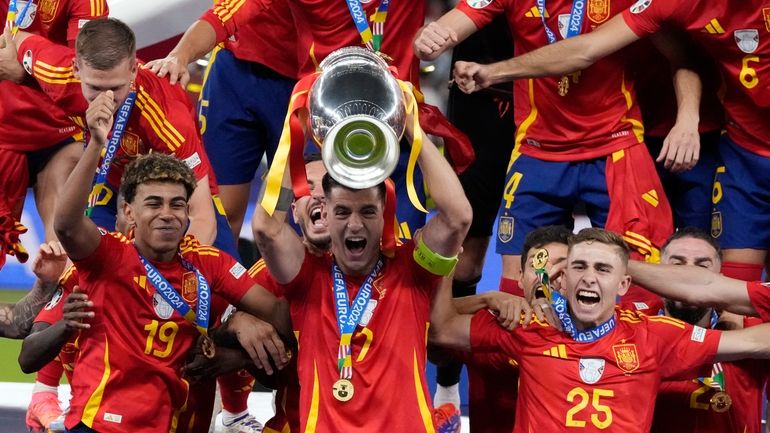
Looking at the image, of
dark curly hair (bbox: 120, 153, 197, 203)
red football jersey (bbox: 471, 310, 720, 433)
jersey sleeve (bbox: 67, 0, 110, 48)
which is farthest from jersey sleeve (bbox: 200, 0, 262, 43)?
red football jersey (bbox: 471, 310, 720, 433)

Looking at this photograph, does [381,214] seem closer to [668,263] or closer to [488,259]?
[668,263]

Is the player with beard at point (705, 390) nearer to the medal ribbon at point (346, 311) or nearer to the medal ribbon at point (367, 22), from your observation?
the medal ribbon at point (346, 311)

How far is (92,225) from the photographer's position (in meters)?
4.92

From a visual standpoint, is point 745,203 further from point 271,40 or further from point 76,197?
point 76,197

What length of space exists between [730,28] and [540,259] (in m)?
1.31

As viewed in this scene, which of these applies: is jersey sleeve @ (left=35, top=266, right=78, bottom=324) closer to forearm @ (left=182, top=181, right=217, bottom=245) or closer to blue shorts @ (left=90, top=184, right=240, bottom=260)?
forearm @ (left=182, top=181, right=217, bottom=245)

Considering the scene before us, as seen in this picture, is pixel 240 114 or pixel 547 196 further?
pixel 240 114

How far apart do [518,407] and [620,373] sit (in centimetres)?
38

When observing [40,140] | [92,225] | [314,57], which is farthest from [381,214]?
[40,140]

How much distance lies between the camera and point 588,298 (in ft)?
Answer: 16.3

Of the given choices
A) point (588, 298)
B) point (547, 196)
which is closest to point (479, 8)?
point (547, 196)

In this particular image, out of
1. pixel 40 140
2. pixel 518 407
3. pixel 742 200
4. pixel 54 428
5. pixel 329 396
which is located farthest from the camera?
A: pixel 40 140

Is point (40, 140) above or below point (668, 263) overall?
above

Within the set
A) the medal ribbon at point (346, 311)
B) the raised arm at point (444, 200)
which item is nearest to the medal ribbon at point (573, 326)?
the raised arm at point (444, 200)
